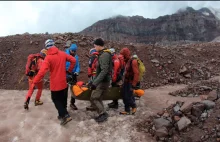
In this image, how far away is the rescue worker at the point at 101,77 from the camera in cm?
680

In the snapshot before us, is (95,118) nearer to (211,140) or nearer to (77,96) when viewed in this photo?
(77,96)

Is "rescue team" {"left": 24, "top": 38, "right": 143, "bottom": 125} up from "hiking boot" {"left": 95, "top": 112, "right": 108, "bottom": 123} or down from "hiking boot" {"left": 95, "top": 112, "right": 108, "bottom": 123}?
up

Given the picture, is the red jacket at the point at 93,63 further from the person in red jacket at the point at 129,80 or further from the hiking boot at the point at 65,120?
the hiking boot at the point at 65,120

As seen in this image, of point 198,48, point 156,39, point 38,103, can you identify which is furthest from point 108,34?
point 38,103

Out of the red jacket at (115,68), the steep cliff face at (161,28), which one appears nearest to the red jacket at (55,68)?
the red jacket at (115,68)

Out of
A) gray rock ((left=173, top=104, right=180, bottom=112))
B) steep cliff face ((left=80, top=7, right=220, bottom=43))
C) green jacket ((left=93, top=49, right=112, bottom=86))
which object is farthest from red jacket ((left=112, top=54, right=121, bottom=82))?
steep cliff face ((left=80, top=7, right=220, bottom=43))

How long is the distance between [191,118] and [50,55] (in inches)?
142

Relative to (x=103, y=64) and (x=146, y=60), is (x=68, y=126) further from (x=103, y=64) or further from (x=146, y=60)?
(x=146, y=60)

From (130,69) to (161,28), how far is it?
116 metres

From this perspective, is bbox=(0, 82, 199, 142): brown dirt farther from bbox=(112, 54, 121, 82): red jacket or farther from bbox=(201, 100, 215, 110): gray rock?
bbox=(201, 100, 215, 110): gray rock

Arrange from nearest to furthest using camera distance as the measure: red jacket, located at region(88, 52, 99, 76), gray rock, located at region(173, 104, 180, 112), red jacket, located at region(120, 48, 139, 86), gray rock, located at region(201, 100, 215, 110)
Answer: gray rock, located at region(201, 100, 215, 110), gray rock, located at region(173, 104, 180, 112), red jacket, located at region(120, 48, 139, 86), red jacket, located at region(88, 52, 99, 76)

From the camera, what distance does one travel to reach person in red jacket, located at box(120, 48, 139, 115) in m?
7.48

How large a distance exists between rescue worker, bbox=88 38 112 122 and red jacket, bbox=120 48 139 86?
0.71 meters

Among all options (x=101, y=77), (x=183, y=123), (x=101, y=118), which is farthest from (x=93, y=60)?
(x=183, y=123)
